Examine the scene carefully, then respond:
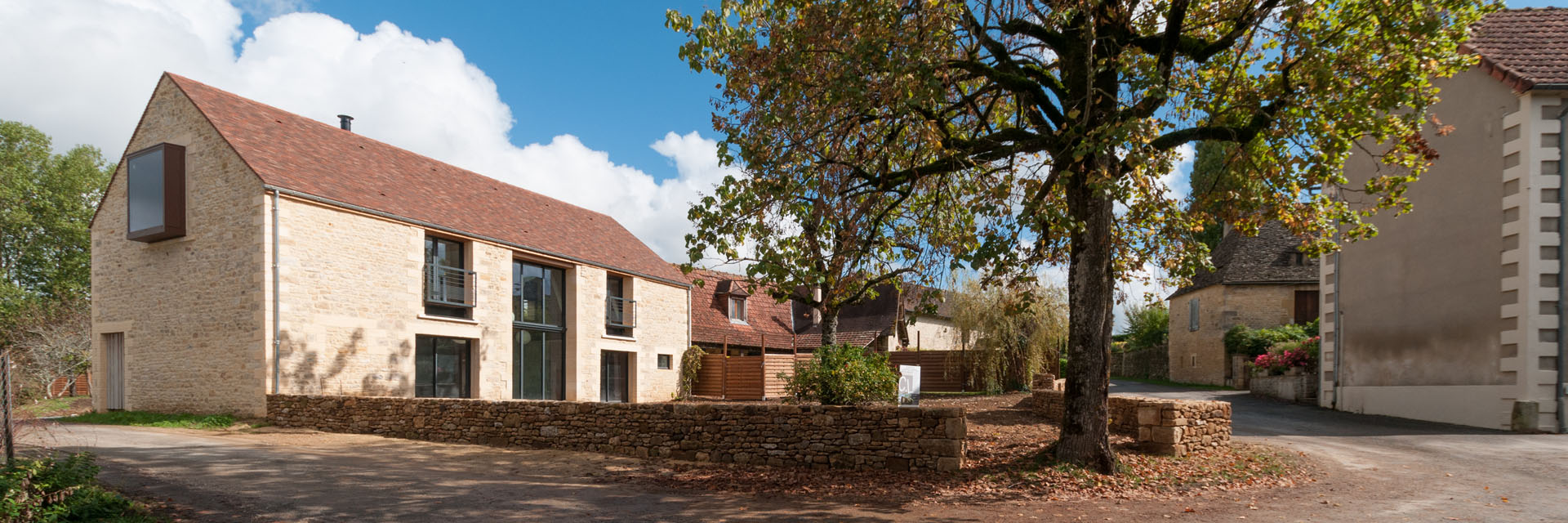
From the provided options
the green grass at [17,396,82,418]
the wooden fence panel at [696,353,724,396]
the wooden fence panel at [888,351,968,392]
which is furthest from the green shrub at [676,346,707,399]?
the green grass at [17,396,82,418]

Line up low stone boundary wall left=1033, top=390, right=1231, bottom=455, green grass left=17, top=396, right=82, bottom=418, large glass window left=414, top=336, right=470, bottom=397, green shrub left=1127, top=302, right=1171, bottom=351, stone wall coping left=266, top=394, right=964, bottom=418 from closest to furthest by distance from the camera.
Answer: stone wall coping left=266, top=394, right=964, bottom=418 → low stone boundary wall left=1033, top=390, right=1231, bottom=455 → green grass left=17, top=396, right=82, bottom=418 → large glass window left=414, top=336, right=470, bottom=397 → green shrub left=1127, top=302, right=1171, bottom=351

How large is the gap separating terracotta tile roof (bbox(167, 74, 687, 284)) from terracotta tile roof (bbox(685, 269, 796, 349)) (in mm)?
3111

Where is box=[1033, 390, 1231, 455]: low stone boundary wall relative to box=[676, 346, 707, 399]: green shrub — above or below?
above

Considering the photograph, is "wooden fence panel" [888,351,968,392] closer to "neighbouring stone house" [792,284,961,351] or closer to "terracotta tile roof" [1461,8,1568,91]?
"neighbouring stone house" [792,284,961,351]

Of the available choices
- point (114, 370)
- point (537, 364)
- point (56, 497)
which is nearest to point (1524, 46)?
point (56, 497)

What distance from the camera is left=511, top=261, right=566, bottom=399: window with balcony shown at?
2269cm

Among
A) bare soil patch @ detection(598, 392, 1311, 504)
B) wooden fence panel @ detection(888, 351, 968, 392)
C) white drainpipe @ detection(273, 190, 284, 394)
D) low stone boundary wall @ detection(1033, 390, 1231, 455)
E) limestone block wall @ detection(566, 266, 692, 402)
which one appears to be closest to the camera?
bare soil patch @ detection(598, 392, 1311, 504)

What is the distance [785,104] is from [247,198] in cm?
1194

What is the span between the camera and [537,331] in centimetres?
2342

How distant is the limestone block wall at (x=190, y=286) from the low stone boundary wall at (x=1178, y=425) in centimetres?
1461

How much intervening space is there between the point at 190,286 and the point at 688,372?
14.7m

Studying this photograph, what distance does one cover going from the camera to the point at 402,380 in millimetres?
18422

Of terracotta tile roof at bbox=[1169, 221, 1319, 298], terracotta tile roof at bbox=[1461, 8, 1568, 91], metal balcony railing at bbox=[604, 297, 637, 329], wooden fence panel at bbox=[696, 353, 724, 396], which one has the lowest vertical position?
wooden fence panel at bbox=[696, 353, 724, 396]

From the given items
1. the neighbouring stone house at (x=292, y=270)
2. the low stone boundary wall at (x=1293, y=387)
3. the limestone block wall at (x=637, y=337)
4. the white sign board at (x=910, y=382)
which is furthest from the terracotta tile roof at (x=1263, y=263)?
the neighbouring stone house at (x=292, y=270)
